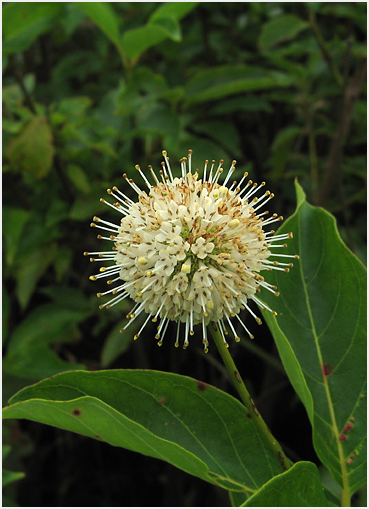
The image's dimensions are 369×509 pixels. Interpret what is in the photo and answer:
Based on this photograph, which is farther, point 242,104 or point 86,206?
point 242,104

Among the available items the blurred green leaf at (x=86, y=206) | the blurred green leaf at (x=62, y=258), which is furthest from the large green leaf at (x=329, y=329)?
the blurred green leaf at (x=62, y=258)

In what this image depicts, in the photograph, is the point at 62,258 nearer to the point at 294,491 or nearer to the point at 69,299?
the point at 69,299

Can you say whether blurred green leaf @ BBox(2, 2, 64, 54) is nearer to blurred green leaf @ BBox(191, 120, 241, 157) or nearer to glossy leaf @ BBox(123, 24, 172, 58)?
glossy leaf @ BBox(123, 24, 172, 58)

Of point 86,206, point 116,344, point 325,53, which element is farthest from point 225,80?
point 116,344

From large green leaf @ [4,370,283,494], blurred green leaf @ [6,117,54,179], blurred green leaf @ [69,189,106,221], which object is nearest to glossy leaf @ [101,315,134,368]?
blurred green leaf @ [69,189,106,221]

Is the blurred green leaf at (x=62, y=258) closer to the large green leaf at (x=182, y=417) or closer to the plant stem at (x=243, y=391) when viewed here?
the large green leaf at (x=182, y=417)

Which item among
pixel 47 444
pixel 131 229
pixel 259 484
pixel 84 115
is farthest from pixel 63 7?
pixel 47 444
